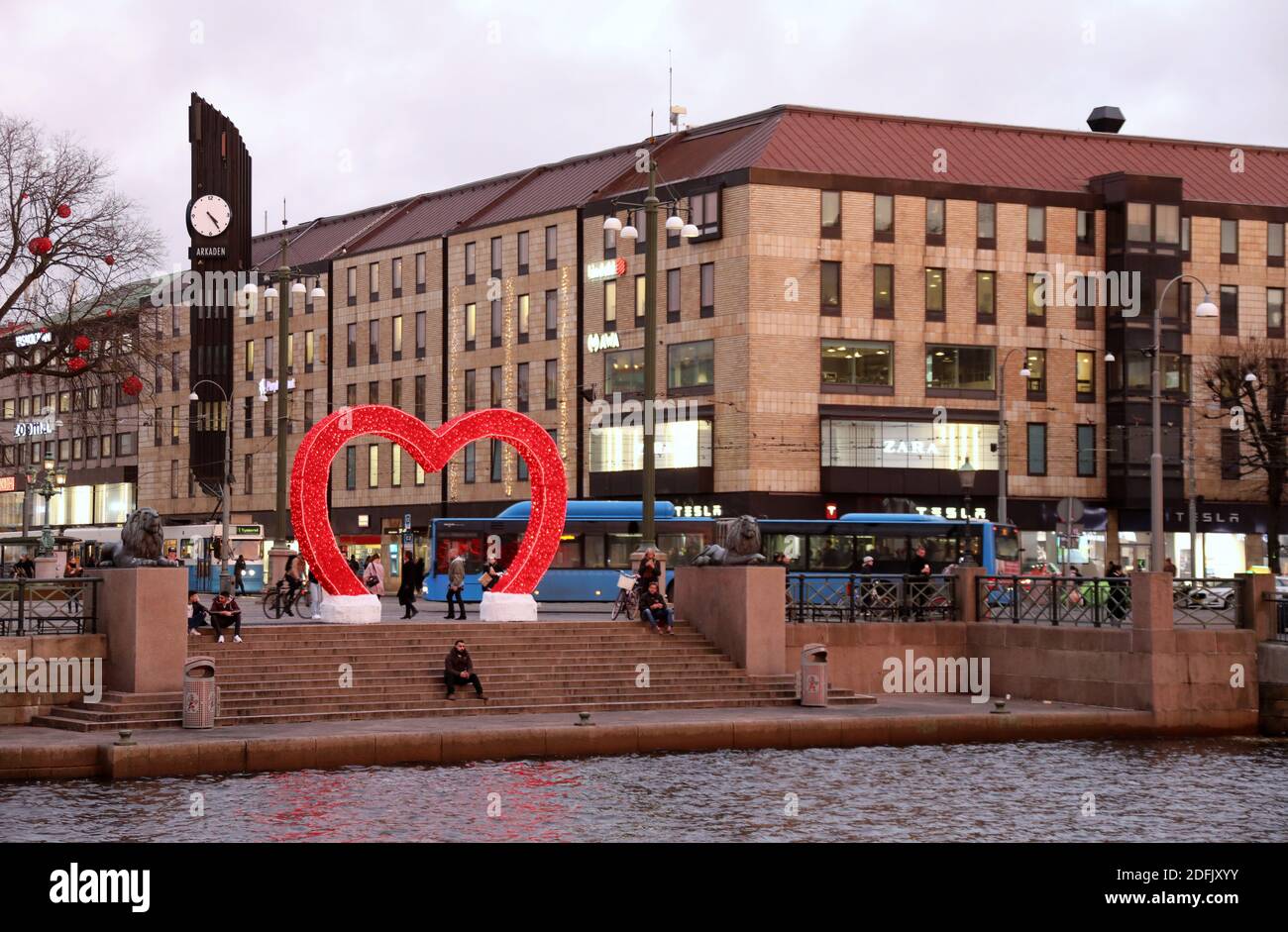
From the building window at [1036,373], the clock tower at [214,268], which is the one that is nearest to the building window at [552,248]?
the clock tower at [214,268]

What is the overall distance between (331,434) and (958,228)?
147 ft

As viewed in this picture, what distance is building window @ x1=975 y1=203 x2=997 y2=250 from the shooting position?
7569cm

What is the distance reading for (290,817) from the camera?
2119 centimetres

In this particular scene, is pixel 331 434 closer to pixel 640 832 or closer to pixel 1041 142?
pixel 640 832

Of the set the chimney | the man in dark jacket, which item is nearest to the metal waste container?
the man in dark jacket

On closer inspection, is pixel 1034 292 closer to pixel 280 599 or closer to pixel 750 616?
pixel 280 599

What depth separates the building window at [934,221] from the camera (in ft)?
246

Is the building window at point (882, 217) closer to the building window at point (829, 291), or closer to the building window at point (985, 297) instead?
the building window at point (829, 291)

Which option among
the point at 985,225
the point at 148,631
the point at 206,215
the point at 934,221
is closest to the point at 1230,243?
the point at 985,225

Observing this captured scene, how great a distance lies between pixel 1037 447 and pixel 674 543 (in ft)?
83.7

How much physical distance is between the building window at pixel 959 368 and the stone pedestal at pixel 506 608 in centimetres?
4063

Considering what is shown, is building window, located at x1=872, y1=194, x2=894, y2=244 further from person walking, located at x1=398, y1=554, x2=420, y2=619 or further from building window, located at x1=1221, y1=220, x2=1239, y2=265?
person walking, located at x1=398, y1=554, x2=420, y2=619

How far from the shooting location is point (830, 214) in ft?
242
